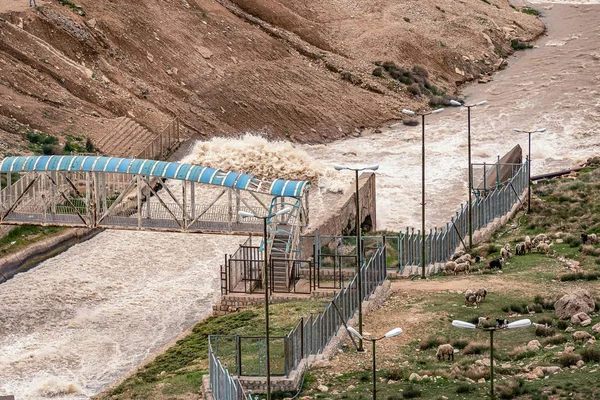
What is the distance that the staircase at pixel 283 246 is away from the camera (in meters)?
59.0

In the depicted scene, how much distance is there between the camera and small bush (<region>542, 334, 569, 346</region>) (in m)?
49.3

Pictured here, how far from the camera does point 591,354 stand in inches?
1834

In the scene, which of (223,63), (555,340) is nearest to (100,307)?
(555,340)

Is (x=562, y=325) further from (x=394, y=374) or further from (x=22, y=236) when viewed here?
(x=22, y=236)

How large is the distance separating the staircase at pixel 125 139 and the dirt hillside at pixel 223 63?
65 cm

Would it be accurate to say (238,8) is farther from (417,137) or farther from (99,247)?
(99,247)

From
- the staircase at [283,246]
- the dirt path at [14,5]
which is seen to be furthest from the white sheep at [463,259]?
the dirt path at [14,5]

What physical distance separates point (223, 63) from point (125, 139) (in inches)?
594

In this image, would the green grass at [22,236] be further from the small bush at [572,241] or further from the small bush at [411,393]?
the small bush at [411,393]

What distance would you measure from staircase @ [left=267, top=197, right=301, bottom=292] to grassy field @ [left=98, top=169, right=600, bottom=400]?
2.13m

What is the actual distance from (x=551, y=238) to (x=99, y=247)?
65.2ft

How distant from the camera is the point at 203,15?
103062 mm

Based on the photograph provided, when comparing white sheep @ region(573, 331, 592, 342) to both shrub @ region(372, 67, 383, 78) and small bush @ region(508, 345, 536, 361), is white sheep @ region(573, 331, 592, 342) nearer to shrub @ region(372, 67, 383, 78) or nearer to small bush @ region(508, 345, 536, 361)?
small bush @ region(508, 345, 536, 361)

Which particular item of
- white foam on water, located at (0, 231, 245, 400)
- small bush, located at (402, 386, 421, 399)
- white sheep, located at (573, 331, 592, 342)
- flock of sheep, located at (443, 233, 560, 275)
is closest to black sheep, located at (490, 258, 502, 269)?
flock of sheep, located at (443, 233, 560, 275)
